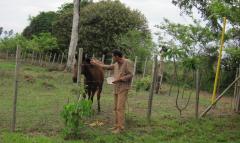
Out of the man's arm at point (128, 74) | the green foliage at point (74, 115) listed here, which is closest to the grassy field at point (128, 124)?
the green foliage at point (74, 115)

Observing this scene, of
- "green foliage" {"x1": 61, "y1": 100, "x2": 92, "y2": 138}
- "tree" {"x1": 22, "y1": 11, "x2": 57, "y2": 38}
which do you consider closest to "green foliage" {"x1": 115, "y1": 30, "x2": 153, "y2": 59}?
"tree" {"x1": 22, "y1": 11, "x2": 57, "y2": 38}

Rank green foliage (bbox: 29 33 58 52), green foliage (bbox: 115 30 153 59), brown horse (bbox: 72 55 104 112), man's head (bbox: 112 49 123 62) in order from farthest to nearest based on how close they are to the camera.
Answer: green foliage (bbox: 29 33 58 52) < green foliage (bbox: 115 30 153 59) < brown horse (bbox: 72 55 104 112) < man's head (bbox: 112 49 123 62)

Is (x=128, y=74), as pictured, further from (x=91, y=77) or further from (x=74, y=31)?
(x=74, y=31)

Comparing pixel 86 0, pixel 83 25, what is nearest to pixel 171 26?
pixel 83 25

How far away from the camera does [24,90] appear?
2062 cm

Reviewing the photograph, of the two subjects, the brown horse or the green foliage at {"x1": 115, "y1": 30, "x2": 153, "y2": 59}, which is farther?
the green foliage at {"x1": 115, "y1": 30, "x2": 153, "y2": 59}

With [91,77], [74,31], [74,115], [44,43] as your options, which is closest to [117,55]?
[74,115]

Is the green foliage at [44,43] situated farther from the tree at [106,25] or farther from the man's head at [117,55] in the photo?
the man's head at [117,55]

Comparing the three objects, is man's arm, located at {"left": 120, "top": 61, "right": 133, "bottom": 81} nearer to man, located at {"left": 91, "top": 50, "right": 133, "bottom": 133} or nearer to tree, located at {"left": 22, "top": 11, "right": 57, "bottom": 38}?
man, located at {"left": 91, "top": 50, "right": 133, "bottom": 133}

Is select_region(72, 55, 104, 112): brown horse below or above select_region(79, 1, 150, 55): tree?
below

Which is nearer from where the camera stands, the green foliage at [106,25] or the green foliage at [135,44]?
the green foliage at [135,44]

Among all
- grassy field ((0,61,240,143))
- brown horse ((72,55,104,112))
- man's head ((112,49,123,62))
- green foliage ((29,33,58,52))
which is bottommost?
grassy field ((0,61,240,143))

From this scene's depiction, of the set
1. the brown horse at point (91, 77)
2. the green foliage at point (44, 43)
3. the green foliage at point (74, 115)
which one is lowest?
the green foliage at point (74, 115)

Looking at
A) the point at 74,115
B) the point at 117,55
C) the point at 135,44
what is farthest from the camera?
the point at 135,44
